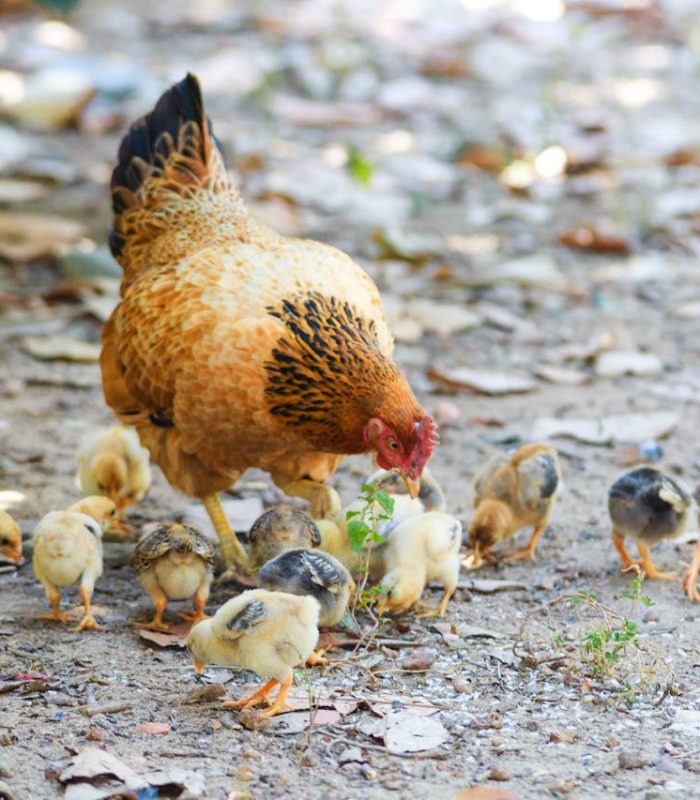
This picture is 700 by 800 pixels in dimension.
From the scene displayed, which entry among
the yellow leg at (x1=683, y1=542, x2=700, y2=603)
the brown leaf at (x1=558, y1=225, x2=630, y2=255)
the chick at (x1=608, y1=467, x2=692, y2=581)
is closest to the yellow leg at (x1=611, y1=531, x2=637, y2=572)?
the chick at (x1=608, y1=467, x2=692, y2=581)

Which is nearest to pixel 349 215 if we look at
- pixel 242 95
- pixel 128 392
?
pixel 242 95

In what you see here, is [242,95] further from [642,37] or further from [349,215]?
[642,37]

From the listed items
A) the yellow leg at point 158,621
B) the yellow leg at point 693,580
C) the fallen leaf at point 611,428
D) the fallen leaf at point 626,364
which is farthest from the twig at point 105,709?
the fallen leaf at point 626,364

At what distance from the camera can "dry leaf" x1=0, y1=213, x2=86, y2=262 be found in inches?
299

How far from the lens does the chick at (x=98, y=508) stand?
4598mm

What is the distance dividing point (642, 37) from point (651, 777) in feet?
36.3

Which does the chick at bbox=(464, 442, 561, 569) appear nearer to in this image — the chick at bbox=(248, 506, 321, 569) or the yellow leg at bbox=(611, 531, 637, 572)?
the yellow leg at bbox=(611, 531, 637, 572)

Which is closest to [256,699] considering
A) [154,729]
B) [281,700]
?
[281,700]

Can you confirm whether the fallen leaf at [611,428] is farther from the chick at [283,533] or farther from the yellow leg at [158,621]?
the yellow leg at [158,621]

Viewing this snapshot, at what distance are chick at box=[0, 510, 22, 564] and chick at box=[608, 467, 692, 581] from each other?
215cm

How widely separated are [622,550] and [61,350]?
331 centimetres

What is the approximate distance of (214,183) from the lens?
17.7 feet

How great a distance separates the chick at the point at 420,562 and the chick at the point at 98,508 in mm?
1089

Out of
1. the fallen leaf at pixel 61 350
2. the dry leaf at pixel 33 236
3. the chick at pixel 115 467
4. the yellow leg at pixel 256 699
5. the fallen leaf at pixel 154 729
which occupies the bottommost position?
the fallen leaf at pixel 154 729
